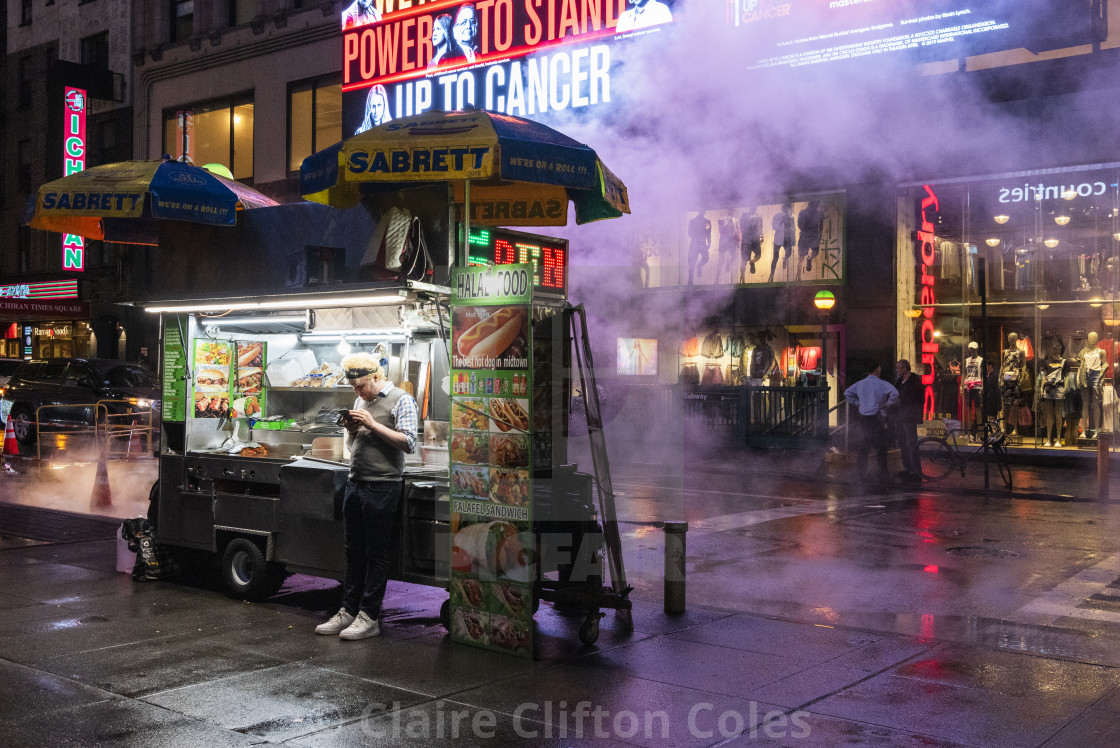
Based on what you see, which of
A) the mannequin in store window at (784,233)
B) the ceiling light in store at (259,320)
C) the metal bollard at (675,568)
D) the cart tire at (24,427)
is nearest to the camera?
the metal bollard at (675,568)

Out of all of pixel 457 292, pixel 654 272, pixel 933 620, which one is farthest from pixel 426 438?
pixel 654 272

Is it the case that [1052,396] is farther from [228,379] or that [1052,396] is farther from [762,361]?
[228,379]

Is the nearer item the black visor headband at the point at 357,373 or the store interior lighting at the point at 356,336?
the black visor headband at the point at 357,373

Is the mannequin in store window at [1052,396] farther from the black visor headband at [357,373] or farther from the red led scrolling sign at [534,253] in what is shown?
the black visor headband at [357,373]

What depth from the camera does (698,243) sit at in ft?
63.6

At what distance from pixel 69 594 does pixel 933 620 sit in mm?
5749

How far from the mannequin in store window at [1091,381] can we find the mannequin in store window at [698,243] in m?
6.83

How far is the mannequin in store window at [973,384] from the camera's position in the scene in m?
17.2

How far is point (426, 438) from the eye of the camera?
6.70 metres

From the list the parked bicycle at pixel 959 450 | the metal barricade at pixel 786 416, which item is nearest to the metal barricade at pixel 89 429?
the metal barricade at pixel 786 416

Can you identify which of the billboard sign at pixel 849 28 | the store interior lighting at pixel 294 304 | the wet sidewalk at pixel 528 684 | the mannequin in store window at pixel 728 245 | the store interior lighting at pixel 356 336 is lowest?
the wet sidewalk at pixel 528 684

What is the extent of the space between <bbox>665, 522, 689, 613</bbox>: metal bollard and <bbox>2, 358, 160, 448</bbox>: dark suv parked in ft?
44.2

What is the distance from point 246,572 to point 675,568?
2.97 metres

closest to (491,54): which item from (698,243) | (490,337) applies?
(698,243)
